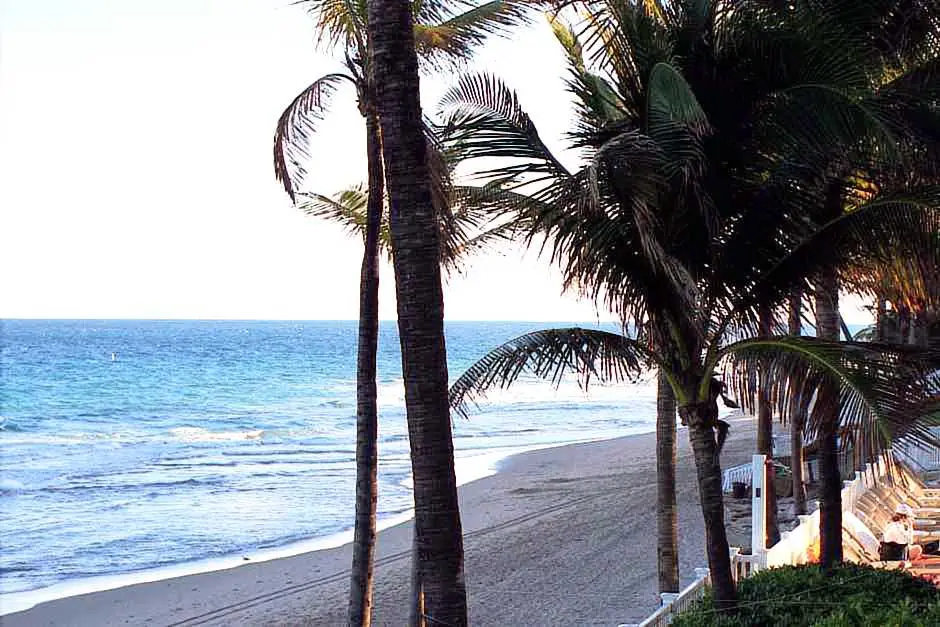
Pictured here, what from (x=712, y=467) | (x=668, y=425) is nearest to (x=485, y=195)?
(x=712, y=467)

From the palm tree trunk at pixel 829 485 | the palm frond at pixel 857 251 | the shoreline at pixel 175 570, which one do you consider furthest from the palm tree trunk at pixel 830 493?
the shoreline at pixel 175 570

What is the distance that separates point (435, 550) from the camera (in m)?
4.44

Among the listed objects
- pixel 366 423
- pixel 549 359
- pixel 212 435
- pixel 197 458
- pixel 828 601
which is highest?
pixel 549 359

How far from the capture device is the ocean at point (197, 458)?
1825 centimetres

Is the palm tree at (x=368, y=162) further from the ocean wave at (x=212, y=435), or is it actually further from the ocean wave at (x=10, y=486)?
the ocean wave at (x=212, y=435)

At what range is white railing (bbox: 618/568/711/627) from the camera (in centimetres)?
733

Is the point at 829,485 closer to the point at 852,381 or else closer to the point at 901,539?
the point at 901,539

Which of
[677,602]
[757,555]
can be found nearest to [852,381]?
[677,602]

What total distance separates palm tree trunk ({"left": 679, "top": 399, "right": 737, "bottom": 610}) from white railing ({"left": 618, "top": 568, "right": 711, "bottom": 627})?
448mm

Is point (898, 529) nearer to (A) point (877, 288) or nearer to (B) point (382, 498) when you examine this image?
(A) point (877, 288)

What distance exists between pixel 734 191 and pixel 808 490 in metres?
12.5

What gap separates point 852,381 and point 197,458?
28.9m

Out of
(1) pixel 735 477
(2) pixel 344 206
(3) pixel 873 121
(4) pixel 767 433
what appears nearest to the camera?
(3) pixel 873 121

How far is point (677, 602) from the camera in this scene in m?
7.82
